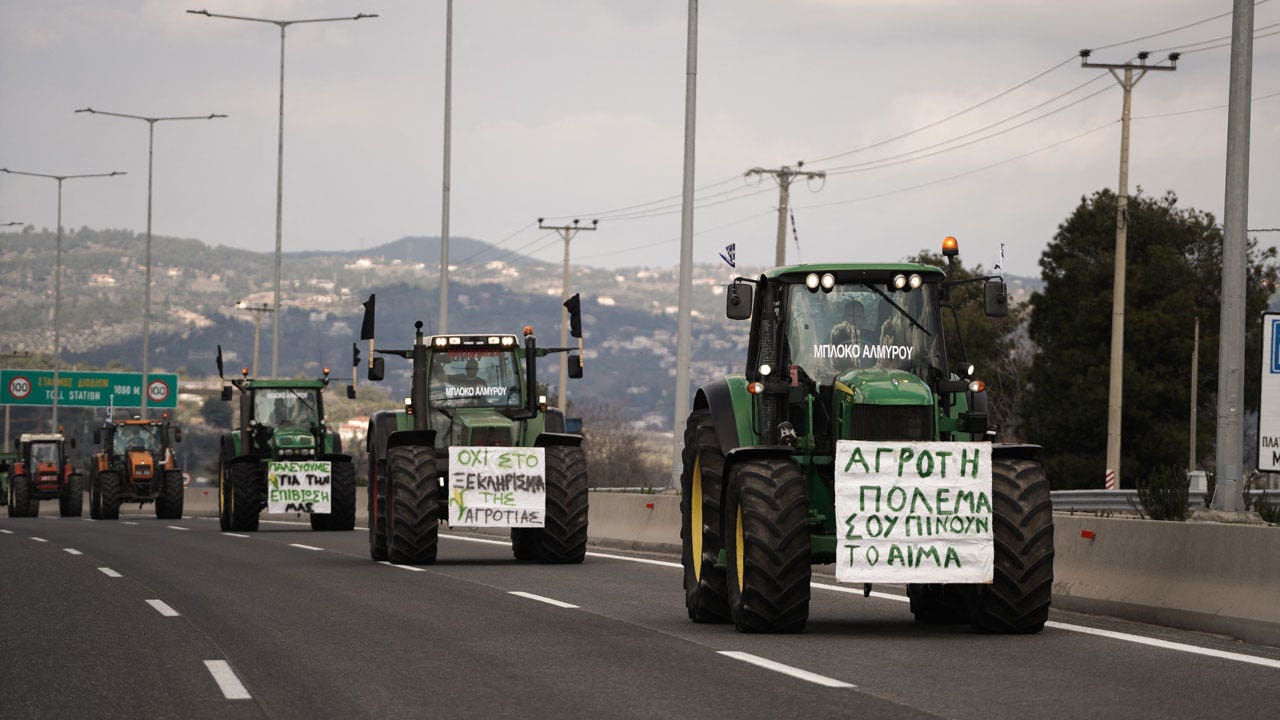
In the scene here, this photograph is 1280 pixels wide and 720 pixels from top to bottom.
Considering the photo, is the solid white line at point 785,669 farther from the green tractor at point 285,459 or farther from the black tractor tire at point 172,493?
the black tractor tire at point 172,493

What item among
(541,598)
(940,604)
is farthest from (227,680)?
(541,598)

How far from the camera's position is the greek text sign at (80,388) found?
297ft

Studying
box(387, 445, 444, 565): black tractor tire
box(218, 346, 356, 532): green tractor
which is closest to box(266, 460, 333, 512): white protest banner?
box(218, 346, 356, 532): green tractor

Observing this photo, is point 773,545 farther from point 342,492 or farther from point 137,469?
point 137,469

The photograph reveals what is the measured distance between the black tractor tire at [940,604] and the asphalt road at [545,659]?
0.36 m

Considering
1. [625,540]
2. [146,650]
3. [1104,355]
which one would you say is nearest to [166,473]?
[625,540]

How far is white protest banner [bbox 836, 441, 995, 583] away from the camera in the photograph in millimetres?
13805

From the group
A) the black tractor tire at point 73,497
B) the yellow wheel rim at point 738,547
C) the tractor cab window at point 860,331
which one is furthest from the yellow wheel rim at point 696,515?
the black tractor tire at point 73,497

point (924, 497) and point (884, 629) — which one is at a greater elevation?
point (924, 497)

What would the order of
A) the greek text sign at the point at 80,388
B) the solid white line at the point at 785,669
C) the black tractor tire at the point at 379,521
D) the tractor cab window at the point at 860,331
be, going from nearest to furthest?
the solid white line at the point at 785,669 → the tractor cab window at the point at 860,331 → the black tractor tire at the point at 379,521 → the greek text sign at the point at 80,388

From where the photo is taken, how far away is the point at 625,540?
29.9 meters

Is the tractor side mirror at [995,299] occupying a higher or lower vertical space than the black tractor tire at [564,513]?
higher

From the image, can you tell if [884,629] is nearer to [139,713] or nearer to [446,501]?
[139,713]

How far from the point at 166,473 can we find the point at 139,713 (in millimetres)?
41507
